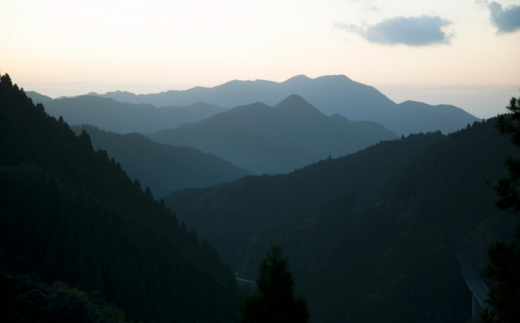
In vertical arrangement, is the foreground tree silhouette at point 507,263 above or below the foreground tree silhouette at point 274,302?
above

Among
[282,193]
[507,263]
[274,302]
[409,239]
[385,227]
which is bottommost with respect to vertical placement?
[409,239]

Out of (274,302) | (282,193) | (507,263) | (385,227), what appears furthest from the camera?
(282,193)

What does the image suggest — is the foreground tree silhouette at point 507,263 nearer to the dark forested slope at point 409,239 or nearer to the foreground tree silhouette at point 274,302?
the foreground tree silhouette at point 274,302

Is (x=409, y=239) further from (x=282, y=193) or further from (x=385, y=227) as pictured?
(x=282, y=193)

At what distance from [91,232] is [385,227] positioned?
7978 cm

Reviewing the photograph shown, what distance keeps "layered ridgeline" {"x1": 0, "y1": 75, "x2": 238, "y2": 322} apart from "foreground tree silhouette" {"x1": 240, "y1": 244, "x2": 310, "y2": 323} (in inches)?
902

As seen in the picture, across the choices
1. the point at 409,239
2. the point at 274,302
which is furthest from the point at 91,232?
the point at 409,239

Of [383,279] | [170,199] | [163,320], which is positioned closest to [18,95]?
[163,320]

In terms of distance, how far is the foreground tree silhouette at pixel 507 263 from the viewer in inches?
587

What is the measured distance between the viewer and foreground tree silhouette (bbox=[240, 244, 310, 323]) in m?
16.3

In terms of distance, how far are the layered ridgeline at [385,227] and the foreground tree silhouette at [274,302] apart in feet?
228

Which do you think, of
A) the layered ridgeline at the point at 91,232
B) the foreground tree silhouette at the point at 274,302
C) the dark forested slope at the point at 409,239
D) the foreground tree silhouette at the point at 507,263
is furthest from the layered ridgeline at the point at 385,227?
the foreground tree silhouette at the point at 274,302

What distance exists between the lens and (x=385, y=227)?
359ft

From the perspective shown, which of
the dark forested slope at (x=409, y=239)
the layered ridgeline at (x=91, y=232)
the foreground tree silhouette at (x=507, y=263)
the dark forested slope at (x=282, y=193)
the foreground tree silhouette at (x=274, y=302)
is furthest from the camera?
the dark forested slope at (x=282, y=193)
